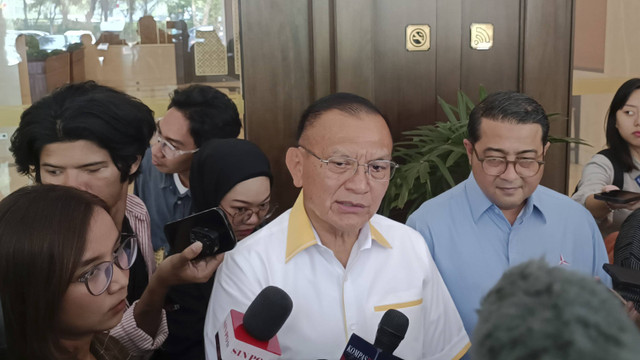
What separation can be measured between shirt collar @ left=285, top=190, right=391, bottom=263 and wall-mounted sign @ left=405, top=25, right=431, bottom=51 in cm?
207

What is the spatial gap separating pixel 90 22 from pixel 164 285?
198cm

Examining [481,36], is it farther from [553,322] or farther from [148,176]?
[553,322]

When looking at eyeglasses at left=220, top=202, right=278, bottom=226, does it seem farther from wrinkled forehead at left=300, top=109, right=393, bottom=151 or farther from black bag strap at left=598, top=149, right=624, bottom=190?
black bag strap at left=598, top=149, right=624, bottom=190

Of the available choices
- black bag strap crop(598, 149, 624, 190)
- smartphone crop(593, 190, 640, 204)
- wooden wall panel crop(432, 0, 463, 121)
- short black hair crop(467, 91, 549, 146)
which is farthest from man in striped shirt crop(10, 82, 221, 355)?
black bag strap crop(598, 149, 624, 190)

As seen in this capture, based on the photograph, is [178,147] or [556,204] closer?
[556,204]

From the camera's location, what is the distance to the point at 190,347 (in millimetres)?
1862

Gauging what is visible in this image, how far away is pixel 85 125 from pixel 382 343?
124 centimetres

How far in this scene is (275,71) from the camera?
3404mm

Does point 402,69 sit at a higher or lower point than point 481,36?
lower

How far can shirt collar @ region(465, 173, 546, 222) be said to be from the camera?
2051 mm

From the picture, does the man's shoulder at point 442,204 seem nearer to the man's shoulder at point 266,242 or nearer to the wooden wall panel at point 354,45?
→ the man's shoulder at point 266,242

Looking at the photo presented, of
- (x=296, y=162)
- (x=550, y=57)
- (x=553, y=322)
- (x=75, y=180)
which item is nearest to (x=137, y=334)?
(x=75, y=180)

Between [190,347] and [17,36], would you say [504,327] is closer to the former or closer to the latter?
[190,347]

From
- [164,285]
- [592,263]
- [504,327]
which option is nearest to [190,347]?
[164,285]
